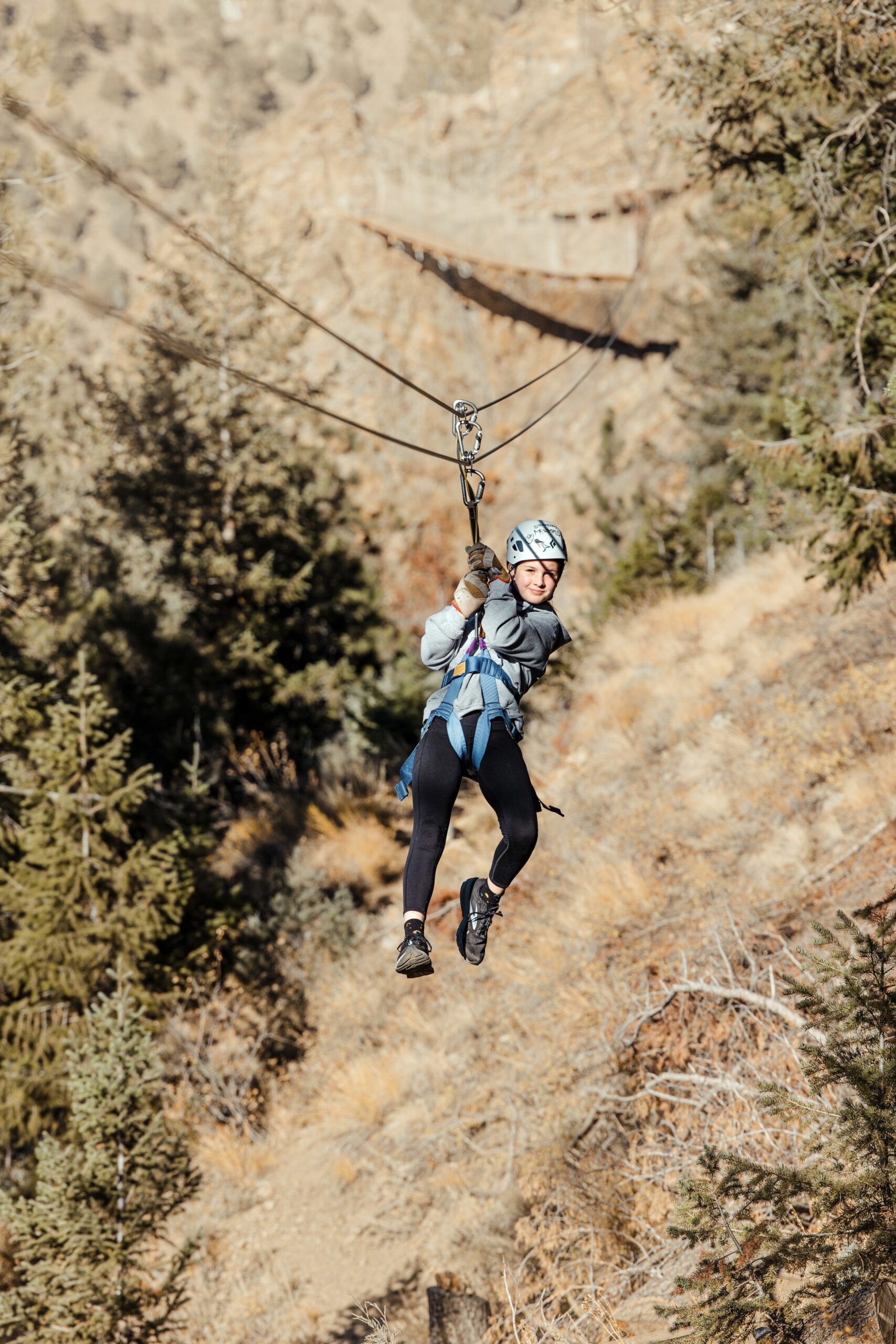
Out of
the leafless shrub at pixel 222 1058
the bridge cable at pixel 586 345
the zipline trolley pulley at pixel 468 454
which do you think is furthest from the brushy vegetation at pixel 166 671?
the zipline trolley pulley at pixel 468 454

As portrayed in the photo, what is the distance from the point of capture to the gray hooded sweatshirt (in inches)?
169

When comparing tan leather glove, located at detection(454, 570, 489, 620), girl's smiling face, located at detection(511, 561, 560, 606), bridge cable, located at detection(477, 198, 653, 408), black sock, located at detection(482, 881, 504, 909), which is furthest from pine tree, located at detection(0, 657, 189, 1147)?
tan leather glove, located at detection(454, 570, 489, 620)

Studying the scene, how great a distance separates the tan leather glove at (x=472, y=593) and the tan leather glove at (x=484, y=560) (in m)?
0.03

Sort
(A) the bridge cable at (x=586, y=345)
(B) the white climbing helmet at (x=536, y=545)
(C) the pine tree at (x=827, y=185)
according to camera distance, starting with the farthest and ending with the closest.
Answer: (C) the pine tree at (x=827, y=185), (A) the bridge cable at (x=586, y=345), (B) the white climbing helmet at (x=536, y=545)

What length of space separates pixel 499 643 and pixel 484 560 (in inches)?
16.9

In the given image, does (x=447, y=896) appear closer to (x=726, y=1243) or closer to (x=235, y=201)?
(x=726, y=1243)

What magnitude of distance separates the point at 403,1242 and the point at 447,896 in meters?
4.19

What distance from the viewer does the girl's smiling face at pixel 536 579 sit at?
4516 mm

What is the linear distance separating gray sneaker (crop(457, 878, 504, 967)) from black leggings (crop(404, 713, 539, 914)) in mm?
211

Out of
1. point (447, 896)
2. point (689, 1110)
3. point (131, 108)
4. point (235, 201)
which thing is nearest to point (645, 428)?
point (235, 201)

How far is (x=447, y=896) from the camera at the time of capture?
11.4m

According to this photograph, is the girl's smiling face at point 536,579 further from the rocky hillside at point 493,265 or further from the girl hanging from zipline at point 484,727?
the rocky hillside at point 493,265

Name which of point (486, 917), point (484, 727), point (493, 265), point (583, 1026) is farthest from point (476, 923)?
point (493, 265)

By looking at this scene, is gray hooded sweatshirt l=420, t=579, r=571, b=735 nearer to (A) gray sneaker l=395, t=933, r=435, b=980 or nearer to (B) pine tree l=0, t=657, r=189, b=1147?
(A) gray sneaker l=395, t=933, r=435, b=980
